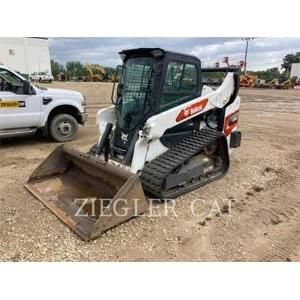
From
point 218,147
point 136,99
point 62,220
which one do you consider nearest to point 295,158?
point 218,147

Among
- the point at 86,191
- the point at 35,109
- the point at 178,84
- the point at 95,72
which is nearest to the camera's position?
the point at 86,191

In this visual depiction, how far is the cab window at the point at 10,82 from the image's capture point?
279 inches

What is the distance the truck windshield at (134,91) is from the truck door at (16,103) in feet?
9.99

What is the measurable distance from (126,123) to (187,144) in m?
1.01

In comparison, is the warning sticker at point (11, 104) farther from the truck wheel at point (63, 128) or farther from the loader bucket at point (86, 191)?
the loader bucket at point (86, 191)

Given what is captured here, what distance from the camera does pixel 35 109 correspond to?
7477 mm

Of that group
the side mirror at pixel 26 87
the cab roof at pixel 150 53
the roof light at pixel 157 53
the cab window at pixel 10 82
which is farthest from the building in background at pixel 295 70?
the roof light at pixel 157 53

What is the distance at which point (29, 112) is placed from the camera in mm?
7418

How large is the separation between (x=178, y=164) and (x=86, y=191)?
1.35 meters

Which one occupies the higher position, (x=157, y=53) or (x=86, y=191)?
(x=157, y=53)

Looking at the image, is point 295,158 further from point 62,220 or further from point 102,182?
point 62,220

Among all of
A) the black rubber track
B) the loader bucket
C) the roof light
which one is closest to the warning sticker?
the loader bucket

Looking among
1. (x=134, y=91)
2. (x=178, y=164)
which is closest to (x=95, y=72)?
(x=134, y=91)

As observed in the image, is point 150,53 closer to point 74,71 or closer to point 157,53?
point 157,53
